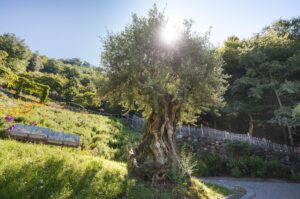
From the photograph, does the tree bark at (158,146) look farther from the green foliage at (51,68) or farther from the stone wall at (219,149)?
the green foliage at (51,68)

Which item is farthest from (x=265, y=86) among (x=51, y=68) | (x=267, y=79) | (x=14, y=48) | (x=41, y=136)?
(x=51, y=68)

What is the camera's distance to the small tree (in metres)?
7.77

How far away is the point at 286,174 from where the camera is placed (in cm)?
1413

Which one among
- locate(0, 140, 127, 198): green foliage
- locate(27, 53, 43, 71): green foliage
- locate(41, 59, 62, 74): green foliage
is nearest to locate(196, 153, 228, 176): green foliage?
locate(0, 140, 127, 198): green foliage

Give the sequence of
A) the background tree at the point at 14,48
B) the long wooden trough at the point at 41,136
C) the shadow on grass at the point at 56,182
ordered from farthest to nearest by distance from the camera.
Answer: the background tree at the point at 14,48 → the long wooden trough at the point at 41,136 → the shadow on grass at the point at 56,182

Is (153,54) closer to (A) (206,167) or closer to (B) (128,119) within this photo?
(A) (206,167)

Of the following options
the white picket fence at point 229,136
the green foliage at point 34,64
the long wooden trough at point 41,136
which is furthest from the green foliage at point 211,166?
the green foliage at point 34,64

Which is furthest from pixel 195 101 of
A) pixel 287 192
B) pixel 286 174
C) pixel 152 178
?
pixel 286 174

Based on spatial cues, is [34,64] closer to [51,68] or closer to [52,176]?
[51,68]

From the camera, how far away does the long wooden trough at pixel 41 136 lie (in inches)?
285

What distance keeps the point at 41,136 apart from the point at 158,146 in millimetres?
4159

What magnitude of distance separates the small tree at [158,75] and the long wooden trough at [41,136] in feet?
7.37

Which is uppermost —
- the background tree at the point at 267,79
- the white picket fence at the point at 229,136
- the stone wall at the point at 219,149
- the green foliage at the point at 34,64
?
the green foliage at the point at 34,64

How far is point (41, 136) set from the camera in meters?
7.55
